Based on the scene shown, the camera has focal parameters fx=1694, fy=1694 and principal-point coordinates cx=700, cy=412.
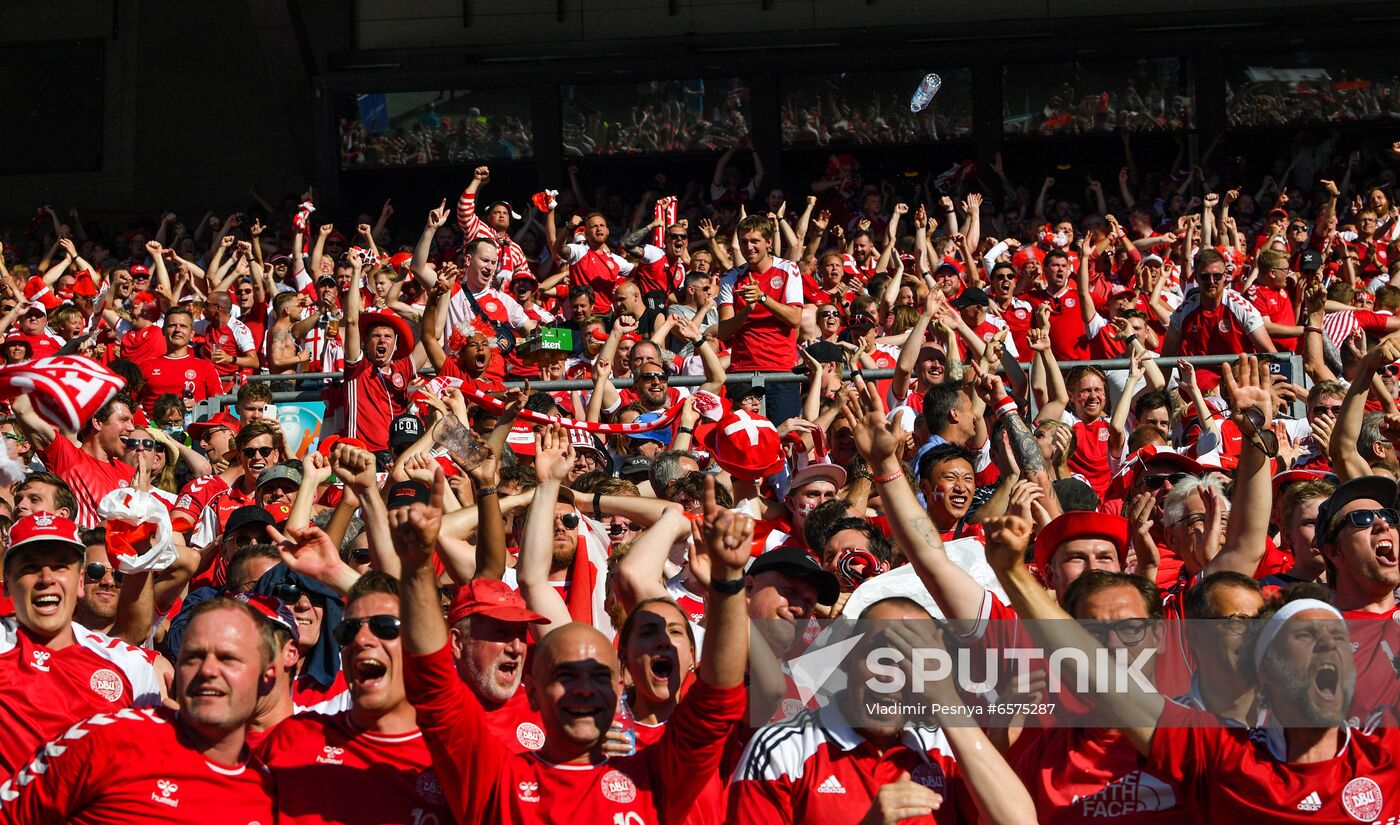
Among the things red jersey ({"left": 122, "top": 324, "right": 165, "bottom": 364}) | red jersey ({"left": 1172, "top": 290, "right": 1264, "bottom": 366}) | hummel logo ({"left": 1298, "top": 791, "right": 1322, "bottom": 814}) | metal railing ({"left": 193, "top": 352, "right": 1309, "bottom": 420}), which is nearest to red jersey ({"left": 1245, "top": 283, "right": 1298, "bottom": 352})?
red jersey ({"left": 1172, "top": 290, "right": 1264, "bottom": 366})

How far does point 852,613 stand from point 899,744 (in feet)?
A: 2.41

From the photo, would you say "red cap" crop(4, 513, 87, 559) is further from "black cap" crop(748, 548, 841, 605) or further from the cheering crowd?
"black cap" crop(748, 548, 841, 605)

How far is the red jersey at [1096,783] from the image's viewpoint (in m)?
4.26

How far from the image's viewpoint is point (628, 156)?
23.6 metres

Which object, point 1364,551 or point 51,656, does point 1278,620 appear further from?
point 51,656

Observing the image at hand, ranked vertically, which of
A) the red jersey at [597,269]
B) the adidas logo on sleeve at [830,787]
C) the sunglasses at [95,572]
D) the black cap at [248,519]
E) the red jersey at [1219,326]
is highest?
the red jersey at [597,269]

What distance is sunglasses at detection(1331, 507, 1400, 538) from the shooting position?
5062 mm

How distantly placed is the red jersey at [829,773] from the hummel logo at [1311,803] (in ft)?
2.61

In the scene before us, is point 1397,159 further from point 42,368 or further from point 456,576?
point 42,368

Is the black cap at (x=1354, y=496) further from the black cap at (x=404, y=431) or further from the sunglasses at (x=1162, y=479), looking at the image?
the black cap at (x=404, y=431)

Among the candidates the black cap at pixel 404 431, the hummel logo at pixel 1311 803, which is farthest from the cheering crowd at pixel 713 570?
the black cap at pixel 404 431

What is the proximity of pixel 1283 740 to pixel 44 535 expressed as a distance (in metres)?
3.74

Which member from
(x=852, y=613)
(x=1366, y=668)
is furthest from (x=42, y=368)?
(x=1366, y=668)

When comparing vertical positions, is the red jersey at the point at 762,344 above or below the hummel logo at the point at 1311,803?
above
